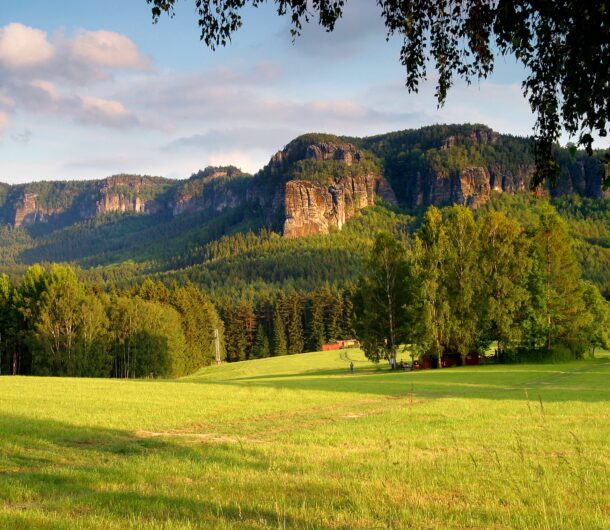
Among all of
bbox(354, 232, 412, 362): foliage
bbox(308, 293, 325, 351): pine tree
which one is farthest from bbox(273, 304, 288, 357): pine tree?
bbox(354, 232, 412, 362): foliage

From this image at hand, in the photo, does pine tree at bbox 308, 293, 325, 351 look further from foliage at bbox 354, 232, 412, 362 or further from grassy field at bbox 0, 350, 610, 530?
grassy field at bbox 0, 350, 610, 530

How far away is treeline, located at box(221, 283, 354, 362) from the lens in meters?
121

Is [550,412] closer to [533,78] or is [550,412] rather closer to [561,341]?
[533,78]

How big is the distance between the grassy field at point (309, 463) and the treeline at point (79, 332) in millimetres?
48079

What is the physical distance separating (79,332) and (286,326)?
57.3m

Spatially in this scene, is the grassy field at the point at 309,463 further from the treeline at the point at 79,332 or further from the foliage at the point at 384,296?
the treeline at the point at 79,332

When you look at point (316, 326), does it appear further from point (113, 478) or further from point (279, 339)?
point (113, 478)

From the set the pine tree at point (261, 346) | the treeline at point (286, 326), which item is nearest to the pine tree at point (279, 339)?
the treeline at point (286, 326)

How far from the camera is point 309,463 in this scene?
12.1m

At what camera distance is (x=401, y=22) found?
714 centimetres

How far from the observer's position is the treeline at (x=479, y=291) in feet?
172

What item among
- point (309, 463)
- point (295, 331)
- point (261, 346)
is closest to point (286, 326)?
point (295, 331)

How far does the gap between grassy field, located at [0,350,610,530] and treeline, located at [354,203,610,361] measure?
25.3 m

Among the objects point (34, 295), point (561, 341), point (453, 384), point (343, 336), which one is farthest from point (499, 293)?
point (343, 336)
